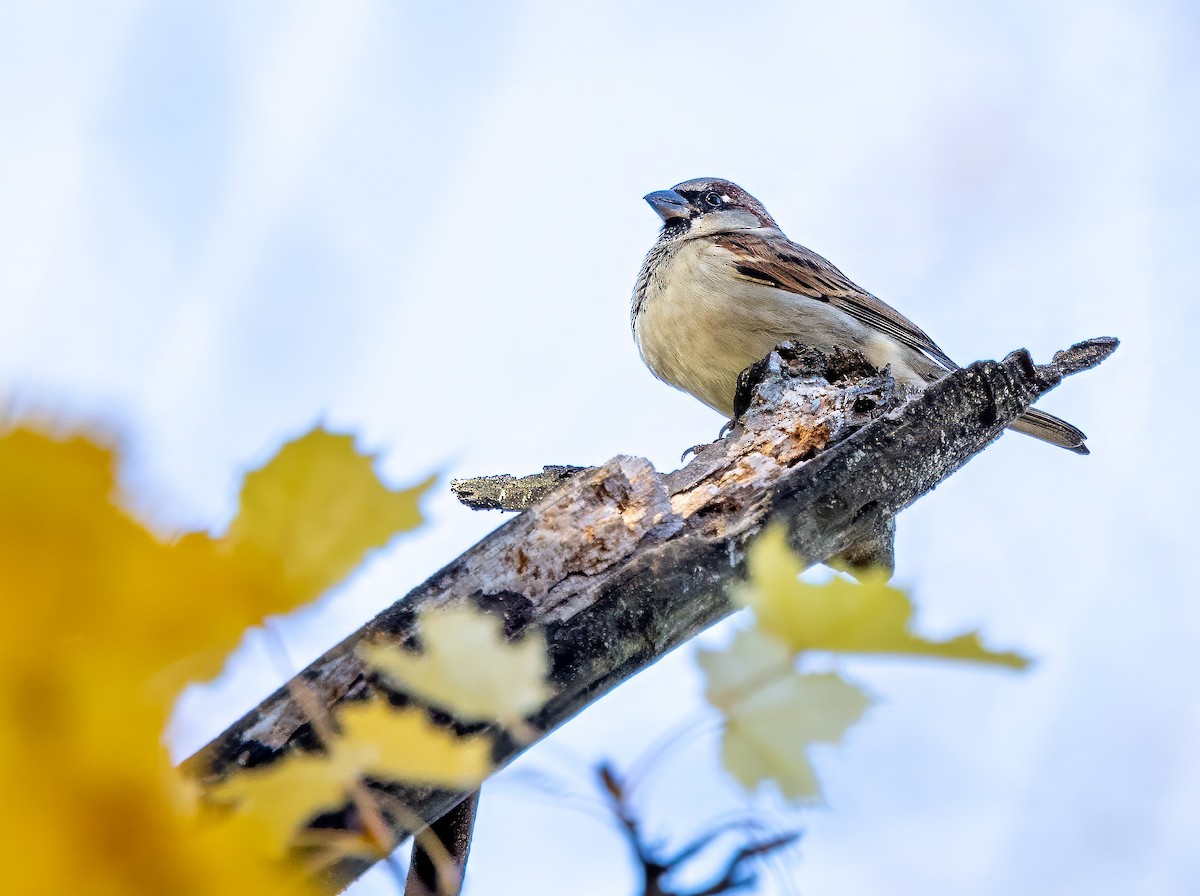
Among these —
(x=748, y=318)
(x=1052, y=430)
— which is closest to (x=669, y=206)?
(x=748, y=318)

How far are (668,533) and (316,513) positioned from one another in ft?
3.71

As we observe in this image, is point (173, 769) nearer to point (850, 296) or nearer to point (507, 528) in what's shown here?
point (507, 528)

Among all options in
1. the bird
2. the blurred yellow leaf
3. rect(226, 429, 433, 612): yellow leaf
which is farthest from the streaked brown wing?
the blurred yellow leaf

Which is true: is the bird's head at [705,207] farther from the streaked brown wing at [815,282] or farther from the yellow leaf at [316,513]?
the yellow leaf at [316,513]

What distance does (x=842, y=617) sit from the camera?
0.44 meters

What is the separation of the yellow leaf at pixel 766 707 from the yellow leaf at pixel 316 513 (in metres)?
0.16

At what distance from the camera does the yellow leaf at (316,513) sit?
482 millimetres

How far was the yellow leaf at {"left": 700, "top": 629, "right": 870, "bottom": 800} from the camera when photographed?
442mm

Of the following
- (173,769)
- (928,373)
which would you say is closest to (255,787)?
(173,769)

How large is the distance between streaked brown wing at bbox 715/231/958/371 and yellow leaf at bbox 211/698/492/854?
176 inches

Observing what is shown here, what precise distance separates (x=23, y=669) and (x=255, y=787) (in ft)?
0.37

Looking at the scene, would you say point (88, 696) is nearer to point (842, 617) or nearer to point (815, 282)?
point (842, 617)

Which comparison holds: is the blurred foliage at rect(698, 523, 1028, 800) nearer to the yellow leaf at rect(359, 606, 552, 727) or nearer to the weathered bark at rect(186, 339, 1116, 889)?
the yellow leaf at rect(359, 606, 552, 727)

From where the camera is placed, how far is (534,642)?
482 mm
